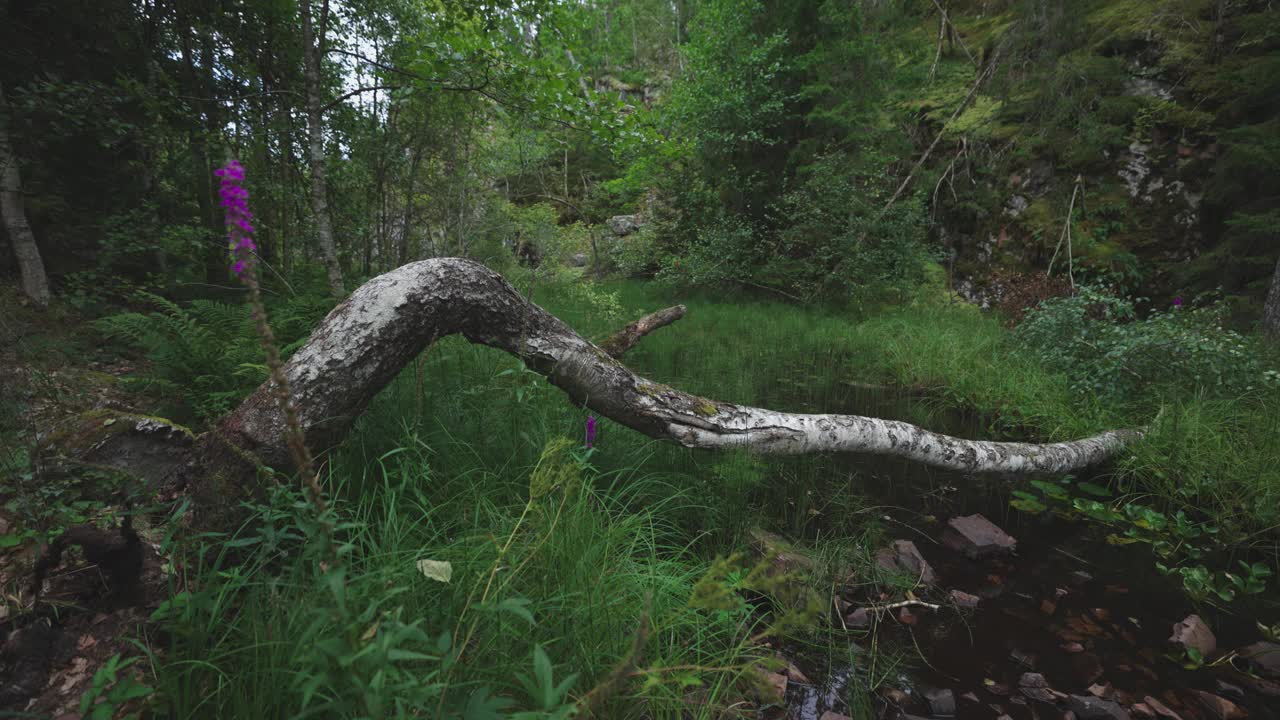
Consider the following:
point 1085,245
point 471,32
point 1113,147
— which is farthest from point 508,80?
point 1113,147

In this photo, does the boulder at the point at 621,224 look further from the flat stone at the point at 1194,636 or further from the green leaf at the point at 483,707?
the green leaf at the point at 483,707

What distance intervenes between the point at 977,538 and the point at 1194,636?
2.63 ft

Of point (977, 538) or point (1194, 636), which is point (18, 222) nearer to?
point (977, 538)

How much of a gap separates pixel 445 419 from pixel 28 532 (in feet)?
4.55

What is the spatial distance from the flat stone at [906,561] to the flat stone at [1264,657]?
1094 mm

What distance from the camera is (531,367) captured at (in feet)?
8.11

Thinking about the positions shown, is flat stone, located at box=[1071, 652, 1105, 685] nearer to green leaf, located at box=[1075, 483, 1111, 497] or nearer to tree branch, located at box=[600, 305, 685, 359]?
green leaf, located at box=[1075, 483, 1111, 497]

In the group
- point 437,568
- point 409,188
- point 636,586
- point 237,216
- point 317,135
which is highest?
point 317,135

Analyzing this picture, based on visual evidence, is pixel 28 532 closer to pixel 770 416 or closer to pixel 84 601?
pixel 84 601

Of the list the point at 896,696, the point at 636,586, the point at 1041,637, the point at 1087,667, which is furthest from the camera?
the point at 1041,637

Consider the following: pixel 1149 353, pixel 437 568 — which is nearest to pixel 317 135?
pixel 437 568

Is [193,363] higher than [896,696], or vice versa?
[193,363]

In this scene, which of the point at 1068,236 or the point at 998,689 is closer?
the point at 998,689

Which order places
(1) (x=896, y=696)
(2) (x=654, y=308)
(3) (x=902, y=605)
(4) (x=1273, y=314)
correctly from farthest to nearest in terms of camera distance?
(2) (x=654, y=308), (4) (x=1273, y=314), (3) (x=902, y=605), (1) (x=896, y=696)
